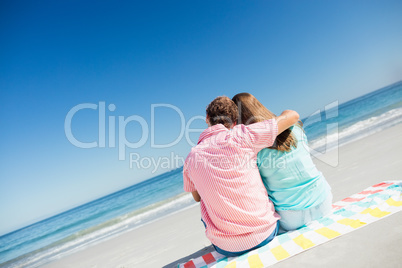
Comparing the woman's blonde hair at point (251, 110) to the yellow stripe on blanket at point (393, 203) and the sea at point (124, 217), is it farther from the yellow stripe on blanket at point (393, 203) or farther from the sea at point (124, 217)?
the sea at point (124, 217)

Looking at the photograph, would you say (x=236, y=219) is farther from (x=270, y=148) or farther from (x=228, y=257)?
(x=270, y=148)

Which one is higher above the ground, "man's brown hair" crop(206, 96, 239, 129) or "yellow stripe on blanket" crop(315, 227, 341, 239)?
"man's brown hair" crop(206, 96, 239, 129)

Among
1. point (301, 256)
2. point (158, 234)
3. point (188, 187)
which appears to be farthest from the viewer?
point (158, 234)

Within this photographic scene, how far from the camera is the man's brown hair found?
2.06 metres

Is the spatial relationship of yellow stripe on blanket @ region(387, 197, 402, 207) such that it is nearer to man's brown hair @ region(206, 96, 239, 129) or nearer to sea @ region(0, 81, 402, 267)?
man's brown hair @ region(206, 96, 239, 129)

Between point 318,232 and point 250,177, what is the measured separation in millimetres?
711

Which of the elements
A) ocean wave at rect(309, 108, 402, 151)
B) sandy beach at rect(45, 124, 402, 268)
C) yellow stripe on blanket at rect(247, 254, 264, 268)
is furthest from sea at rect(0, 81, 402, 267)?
yellow stripe on blanket at rect(247, 254, 264, 268)

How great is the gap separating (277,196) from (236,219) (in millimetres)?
476

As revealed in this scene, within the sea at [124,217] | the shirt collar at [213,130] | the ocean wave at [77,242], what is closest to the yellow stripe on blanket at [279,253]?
the shirt collar at [213,130]

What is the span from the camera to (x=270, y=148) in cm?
205

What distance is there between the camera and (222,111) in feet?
6.77

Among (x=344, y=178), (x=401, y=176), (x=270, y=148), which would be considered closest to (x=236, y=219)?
(x=270, y=148)

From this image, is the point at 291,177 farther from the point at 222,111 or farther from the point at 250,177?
the point at 222,111

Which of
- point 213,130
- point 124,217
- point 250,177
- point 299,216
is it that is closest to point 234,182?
point 250,177
